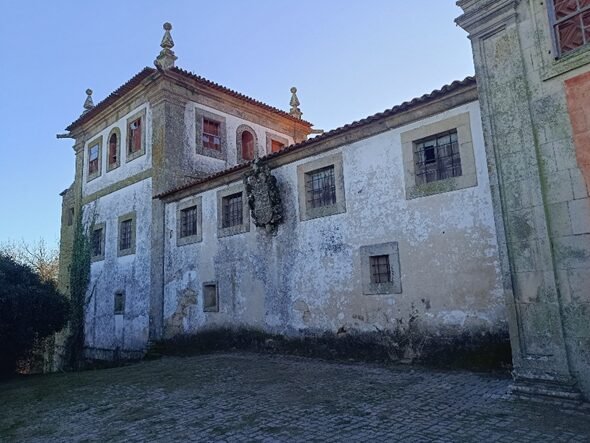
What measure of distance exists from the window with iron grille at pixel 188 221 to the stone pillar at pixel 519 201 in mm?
8920

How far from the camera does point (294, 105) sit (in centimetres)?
1970

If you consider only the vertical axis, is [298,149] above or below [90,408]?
above

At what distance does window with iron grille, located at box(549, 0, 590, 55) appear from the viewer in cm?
527

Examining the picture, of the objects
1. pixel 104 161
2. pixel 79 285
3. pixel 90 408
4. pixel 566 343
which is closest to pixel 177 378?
pixel 90 408

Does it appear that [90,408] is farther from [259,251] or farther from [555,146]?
[555,146]

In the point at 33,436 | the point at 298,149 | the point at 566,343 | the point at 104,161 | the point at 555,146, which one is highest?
the point at 104,161

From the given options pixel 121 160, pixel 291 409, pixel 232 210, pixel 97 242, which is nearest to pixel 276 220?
pixel 232 210

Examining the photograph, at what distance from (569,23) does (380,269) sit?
492 cm

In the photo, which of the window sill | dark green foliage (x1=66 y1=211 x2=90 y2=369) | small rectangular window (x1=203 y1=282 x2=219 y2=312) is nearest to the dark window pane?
the window sill

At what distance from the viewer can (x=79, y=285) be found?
55.1 feet

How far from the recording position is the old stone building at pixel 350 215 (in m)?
5.33

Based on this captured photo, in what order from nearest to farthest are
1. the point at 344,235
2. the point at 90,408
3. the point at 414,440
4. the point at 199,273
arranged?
the point at 414,440 < the point at 90,408 < the point at 344,235 < the point at 199,273

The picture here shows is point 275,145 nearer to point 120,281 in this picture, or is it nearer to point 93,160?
point 93,160

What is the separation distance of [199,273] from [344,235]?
4.97 meters
